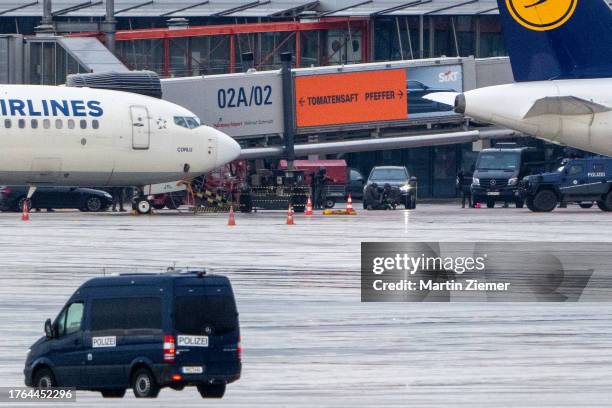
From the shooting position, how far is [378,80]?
63.1 metres

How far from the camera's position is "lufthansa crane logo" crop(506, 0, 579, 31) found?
33094 mm

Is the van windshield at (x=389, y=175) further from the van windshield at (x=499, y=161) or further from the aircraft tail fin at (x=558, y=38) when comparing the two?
the aircraft tail fin at (x=558, y=38)

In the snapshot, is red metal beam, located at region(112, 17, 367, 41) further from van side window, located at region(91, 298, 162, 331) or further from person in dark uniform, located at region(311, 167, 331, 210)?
van side window, located at region(91, 298, 162, 331)

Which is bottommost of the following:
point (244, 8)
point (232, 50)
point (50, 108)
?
point (50, 108)

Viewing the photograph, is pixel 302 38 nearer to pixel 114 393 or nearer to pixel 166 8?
pixel 166 8

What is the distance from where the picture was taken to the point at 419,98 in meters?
62.9

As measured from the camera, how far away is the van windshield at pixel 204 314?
15211 mm

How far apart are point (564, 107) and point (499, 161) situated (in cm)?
2964

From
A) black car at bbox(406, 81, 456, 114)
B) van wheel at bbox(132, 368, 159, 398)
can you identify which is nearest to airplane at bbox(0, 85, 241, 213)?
black car at bbox(406, 81, 456, 114)

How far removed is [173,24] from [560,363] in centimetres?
5973

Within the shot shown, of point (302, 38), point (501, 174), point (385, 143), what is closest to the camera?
point (501, 174)

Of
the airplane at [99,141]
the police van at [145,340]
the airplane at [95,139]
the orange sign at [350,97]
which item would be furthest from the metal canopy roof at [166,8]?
the police van at [145,340]

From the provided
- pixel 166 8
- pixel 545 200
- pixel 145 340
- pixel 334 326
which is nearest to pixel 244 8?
pixel 166 8

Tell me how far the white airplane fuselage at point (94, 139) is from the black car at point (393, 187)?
10.4 m
